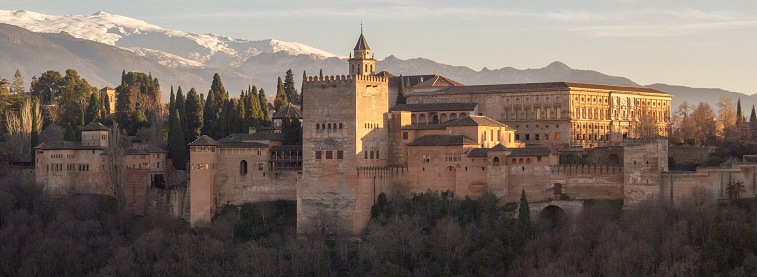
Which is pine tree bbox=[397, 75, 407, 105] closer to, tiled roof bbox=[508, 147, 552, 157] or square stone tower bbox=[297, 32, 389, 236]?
square stone tower bbox=[297, 32, 389, 236]

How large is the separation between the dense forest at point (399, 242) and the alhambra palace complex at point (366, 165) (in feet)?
2.14

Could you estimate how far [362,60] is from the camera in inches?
1989

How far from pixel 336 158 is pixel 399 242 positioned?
4337 millimetres

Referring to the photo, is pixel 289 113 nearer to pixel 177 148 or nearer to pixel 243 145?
pixel 177 148

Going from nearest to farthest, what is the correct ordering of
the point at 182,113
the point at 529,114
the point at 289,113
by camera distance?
the point at 289,113 < the point at 529,114 < the point at 182,113

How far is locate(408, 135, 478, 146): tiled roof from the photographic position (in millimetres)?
46562

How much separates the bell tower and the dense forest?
241 inches

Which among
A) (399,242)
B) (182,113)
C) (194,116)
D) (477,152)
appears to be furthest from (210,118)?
(399,242)

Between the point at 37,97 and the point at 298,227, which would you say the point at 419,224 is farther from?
the point at 37,97

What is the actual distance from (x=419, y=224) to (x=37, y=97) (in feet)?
104

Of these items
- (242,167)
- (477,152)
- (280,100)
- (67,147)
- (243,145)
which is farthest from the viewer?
(280,100)

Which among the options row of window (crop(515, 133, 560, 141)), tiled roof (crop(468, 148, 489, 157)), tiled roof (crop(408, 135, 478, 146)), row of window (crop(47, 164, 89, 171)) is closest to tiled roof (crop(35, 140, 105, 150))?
row of window (crop(47, 164, 89, 171))

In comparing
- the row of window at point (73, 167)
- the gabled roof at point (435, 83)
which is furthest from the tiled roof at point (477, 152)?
the row of window at point (73, 167)

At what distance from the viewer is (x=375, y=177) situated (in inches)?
1864
